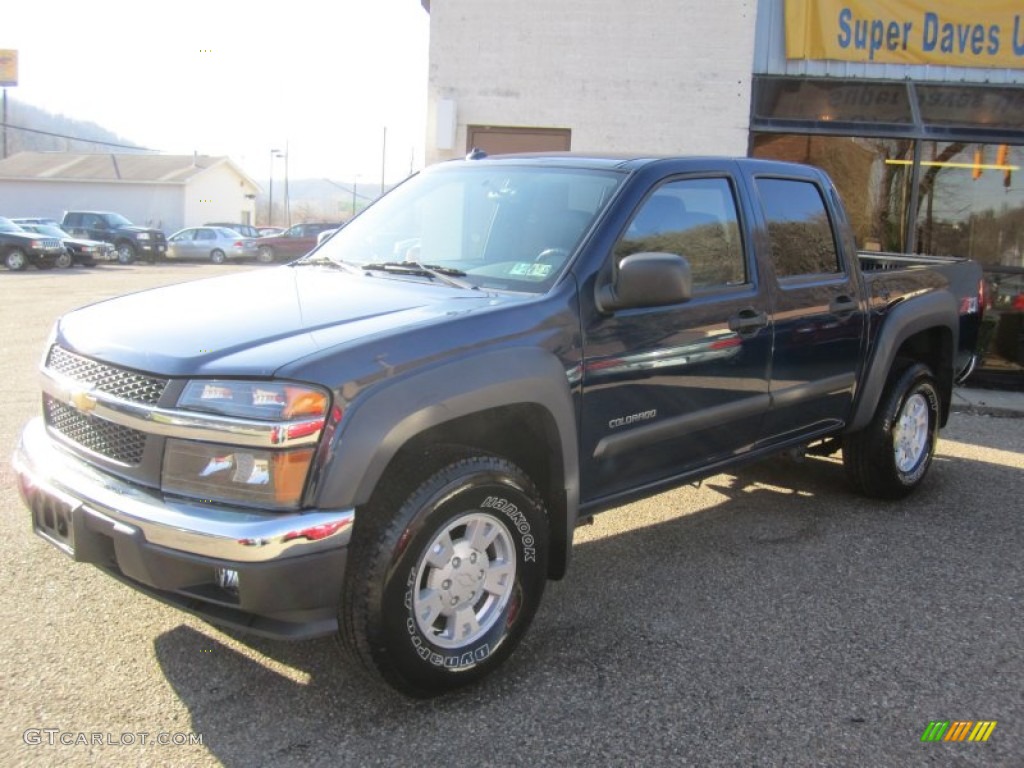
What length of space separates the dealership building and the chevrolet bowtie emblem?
7.96 meters

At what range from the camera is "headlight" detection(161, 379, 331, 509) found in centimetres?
276

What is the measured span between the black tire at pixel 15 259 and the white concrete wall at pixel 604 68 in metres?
20.8

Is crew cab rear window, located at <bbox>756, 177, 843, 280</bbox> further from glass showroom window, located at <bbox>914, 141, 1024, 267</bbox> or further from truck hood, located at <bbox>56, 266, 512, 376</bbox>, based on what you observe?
glass showroom window, located at <bbox>914, 141, 1024, 267</bbox>

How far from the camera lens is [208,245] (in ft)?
123

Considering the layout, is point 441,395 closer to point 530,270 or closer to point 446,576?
point 446,576

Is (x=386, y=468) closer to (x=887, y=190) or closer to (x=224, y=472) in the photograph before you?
(x=224, y=472)

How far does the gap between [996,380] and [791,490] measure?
491cm

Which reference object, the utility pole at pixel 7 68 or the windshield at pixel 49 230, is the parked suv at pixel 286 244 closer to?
the windshield at pixel 49 230

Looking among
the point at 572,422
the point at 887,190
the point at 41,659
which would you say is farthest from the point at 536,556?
the point at 887,190

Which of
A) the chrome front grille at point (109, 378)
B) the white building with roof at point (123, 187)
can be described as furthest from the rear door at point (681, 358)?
the white building with roof at point (123, 187)

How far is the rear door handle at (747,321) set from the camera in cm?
420

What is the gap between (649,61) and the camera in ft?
34.7

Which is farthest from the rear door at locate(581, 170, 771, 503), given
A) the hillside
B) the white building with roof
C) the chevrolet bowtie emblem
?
the hillside

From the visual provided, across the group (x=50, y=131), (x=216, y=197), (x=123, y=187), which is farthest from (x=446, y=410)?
(x=50, y=131)
